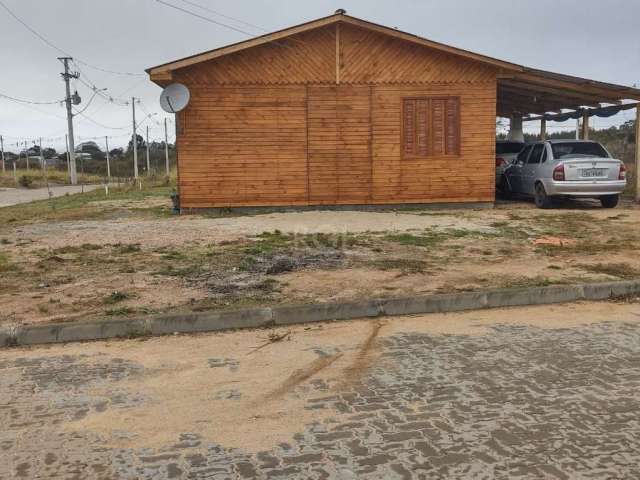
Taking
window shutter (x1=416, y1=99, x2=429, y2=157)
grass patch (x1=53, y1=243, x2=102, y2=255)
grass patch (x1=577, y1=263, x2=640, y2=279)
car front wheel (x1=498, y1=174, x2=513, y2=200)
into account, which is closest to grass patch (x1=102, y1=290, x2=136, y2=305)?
grass patch (x1=53, y1=243, x2=102, y2=255)

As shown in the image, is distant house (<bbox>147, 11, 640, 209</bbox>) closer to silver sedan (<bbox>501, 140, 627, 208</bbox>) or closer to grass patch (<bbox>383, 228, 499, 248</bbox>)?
silver sedan (<bbox>501, 140, 627, 208</bbox>)

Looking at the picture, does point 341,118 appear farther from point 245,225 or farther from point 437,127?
point 245,225

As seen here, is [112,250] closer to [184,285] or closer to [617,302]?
[184,285]

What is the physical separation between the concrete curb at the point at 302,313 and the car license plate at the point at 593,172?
829 cm

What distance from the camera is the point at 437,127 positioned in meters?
15.7

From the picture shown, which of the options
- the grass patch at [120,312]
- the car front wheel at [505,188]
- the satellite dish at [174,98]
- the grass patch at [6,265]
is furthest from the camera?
the car front wheel at [505,188]

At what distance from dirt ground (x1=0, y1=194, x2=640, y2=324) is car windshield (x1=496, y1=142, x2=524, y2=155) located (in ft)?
19.6

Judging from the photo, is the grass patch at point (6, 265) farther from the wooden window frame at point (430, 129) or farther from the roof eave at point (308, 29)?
the wooden window frame at point (430, 129)

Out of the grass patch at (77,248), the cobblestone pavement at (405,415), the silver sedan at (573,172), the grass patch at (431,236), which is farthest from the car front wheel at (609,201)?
the grass patch at (77,248)

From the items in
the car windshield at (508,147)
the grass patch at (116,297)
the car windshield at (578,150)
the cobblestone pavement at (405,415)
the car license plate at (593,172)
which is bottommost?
the cobblestone pavement at (405,415)

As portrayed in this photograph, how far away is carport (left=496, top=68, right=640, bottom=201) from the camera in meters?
15.6

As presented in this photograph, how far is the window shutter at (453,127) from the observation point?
15.6 m

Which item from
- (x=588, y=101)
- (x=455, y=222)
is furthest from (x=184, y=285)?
(x=588, y=101)

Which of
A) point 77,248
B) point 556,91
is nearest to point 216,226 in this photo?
point 77,248
